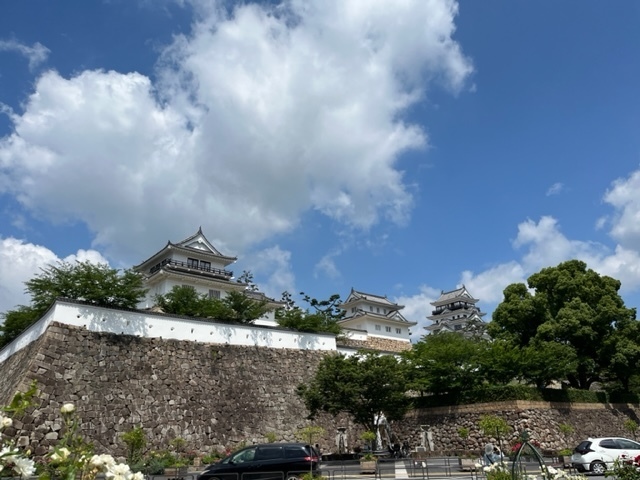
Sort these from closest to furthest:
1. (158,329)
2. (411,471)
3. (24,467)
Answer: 1. (24,467)
2. (411,471)
3. (158,329)

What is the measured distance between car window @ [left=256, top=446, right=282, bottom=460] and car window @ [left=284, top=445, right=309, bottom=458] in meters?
0.20

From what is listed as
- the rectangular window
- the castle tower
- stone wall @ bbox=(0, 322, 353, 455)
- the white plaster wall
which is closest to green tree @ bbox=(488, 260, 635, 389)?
the white plaster wall

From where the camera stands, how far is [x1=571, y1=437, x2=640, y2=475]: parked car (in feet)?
54.5

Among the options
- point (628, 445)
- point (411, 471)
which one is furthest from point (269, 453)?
point (628, 445)

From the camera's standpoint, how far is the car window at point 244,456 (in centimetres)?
1385

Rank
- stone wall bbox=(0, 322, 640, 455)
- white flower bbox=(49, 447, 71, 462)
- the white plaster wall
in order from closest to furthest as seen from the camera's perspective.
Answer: white flower bbox=(49, 447, 71, 462) < stone wall bbox=(0, 322, 640, 455) < the white plaster wall

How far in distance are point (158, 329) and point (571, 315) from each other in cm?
2315

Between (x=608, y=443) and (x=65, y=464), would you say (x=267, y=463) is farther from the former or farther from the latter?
(x=608, y=443)

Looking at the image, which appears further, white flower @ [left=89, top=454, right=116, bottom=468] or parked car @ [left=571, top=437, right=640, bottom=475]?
parked car @ [left=571, top=437, right=640, bottom=475]

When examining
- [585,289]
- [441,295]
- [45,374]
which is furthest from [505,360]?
[441,295]

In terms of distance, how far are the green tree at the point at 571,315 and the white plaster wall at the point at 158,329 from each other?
40.5 feet

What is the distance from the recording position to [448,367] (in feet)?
Result: 83.3

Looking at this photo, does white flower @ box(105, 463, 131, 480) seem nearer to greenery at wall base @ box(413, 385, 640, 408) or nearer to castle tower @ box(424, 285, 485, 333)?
greenery at wall base @ box(413, 385, 640, 408)

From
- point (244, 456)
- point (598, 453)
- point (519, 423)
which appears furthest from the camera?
point (519, 423)
